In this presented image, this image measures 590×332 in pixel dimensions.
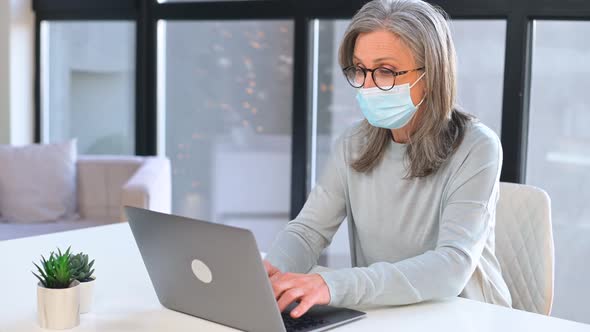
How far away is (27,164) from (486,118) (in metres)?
2.13

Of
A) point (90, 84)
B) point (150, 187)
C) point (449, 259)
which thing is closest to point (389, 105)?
point (449, 259)

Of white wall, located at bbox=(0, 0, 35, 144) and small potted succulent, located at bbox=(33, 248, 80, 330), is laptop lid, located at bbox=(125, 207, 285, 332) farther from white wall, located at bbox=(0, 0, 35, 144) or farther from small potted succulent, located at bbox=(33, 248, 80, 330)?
white wall, located at bbox=(0, 0, 35, 144)

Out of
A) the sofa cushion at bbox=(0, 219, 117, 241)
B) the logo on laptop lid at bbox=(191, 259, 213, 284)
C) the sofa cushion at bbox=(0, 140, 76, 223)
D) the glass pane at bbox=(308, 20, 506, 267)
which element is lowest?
the sofa cushion at bbox=(0, 219, 117, 241)

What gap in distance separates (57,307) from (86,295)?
94 mm

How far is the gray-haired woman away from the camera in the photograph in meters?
1.80

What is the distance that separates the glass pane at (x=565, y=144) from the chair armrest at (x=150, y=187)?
63.2 inches

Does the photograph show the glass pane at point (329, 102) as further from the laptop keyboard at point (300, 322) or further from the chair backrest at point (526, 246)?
the laptop keyboard at point (300, 322)

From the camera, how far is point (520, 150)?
3408mm

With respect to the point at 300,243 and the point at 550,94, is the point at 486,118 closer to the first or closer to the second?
the point at 550,94

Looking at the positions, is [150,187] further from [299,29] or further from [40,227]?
[299,29]

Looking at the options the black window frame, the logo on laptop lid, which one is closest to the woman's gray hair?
the logo on laptop lid

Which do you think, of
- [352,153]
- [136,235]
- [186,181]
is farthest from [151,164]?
[136,235]

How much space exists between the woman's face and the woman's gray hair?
1 centimetres

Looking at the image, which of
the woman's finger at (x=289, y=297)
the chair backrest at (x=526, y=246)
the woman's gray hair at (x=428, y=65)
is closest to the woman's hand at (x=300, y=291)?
the woman's finger at (x=289, y=297)
